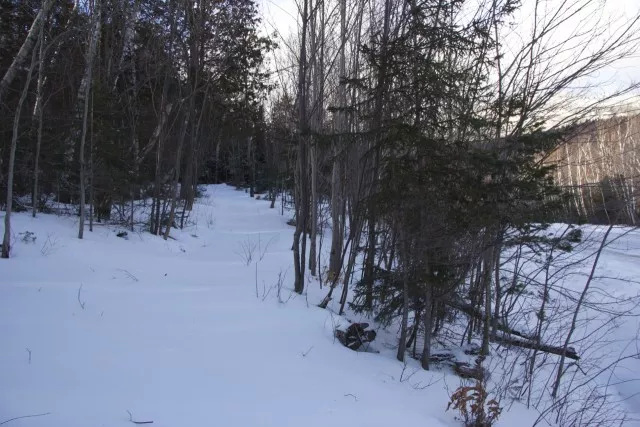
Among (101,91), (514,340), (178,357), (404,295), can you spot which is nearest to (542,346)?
(514,340)

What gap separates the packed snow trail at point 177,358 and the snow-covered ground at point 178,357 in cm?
1

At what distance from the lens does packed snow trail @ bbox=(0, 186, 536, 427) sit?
9.05 ft

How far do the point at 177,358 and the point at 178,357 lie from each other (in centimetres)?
2

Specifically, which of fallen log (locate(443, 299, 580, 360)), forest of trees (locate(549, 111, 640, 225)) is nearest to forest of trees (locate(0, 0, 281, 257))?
fallen log (locate(443, 299, 580, 360))

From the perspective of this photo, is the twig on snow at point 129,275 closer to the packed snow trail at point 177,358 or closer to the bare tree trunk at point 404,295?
the packed snow trail at point 177,358

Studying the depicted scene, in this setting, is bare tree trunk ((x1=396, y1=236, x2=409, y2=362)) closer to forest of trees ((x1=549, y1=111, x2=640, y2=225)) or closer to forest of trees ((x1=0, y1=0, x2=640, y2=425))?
forest of trees ((x1=0, y1=0, x2=640, y2=425))

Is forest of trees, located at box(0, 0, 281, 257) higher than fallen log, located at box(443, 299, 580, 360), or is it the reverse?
forest of trees, located at box(0, 0, 281, 257)

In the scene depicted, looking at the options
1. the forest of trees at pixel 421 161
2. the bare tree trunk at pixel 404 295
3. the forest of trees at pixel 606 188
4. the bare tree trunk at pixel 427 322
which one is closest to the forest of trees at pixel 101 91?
the forest of trees at pixel 421 161

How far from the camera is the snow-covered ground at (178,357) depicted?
2.76 metres

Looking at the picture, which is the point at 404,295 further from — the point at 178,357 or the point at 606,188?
the point at 606,188

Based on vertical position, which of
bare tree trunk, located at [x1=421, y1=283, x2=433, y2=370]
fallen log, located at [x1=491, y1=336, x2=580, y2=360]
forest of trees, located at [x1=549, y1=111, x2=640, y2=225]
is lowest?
fallen log, located at [x1=491, y1=336, x2=580, y2=360]

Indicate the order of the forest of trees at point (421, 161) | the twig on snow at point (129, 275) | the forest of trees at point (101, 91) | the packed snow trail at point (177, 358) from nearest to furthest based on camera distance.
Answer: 1. the packed snow trail at point (177, 358)
2. the forest of trees at point (421, 161)
3. the twig on snow at point (129, 275)
4. the forest of trees at point (101, 91)

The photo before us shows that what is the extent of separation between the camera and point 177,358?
3496 millimetres

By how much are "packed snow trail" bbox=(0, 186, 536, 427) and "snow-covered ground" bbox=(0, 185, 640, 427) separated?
0.01 meters
